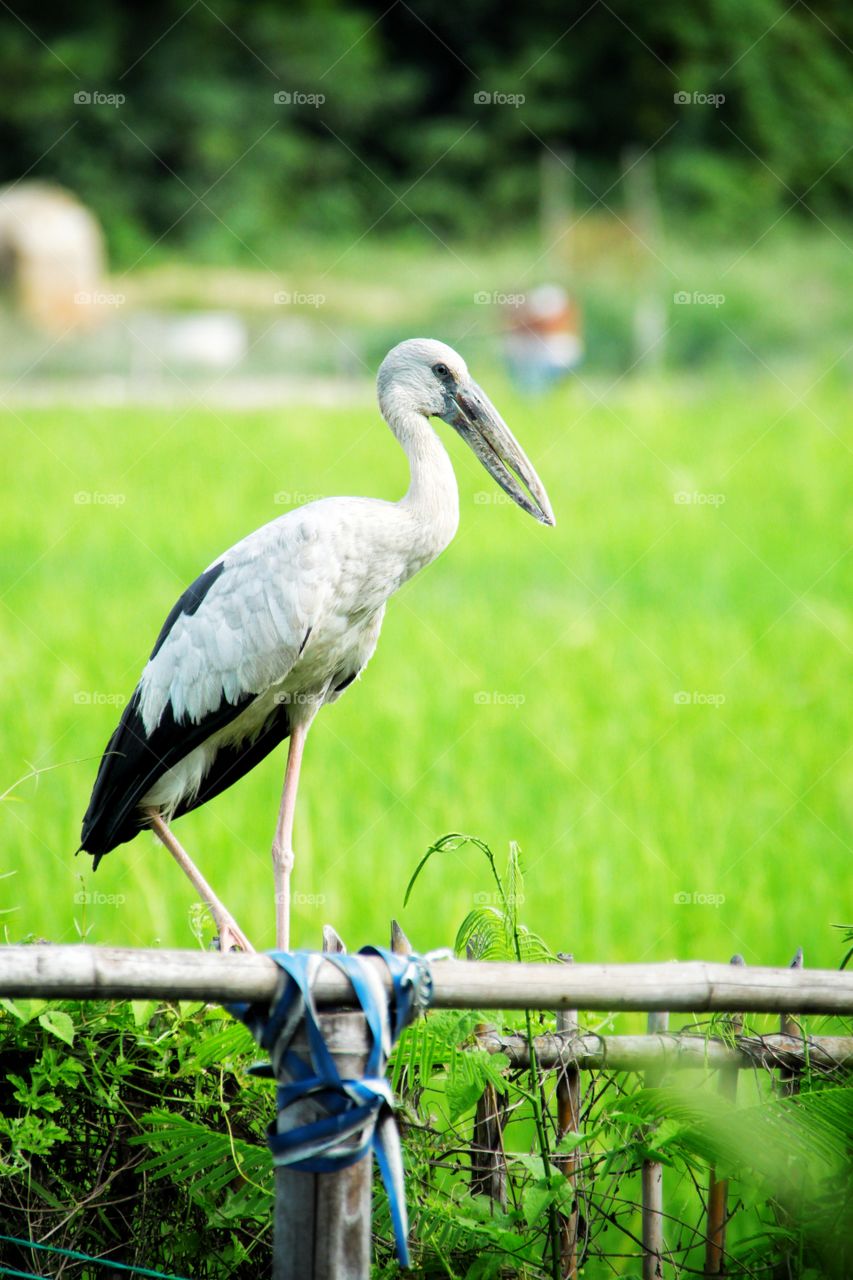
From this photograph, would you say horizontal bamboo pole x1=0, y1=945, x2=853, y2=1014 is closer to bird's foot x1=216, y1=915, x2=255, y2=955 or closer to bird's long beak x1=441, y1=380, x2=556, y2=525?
bird's foot x1=216, y1=915, x2=255, y2=955

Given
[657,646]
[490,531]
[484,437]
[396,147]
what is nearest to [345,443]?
[490,531]

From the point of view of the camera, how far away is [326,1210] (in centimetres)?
204

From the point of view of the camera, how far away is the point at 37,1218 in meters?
2.54

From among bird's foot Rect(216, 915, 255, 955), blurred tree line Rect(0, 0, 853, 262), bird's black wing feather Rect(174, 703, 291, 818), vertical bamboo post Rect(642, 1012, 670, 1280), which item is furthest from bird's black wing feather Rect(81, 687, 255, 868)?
blurred tree line Rect(0, 0, 853, 262)

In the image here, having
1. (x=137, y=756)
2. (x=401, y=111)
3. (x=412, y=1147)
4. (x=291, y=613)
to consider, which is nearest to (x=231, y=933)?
(x=137, y=756)

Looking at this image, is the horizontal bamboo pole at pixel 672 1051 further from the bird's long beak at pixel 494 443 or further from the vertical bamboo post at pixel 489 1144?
the bird's long beak at pixel 494 443

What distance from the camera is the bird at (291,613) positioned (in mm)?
3168

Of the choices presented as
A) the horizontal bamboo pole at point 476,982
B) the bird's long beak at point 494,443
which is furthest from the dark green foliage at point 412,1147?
the bird's long beak at point 494,443

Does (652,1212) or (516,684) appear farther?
(516,684)

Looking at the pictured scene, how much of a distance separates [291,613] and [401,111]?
21.6 m

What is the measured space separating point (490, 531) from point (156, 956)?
919 cm

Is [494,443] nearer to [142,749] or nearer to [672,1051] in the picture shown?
[142,749]

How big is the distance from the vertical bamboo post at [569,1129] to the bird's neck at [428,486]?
1.05 metres

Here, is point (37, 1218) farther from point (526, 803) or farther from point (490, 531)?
point (490, 531)
